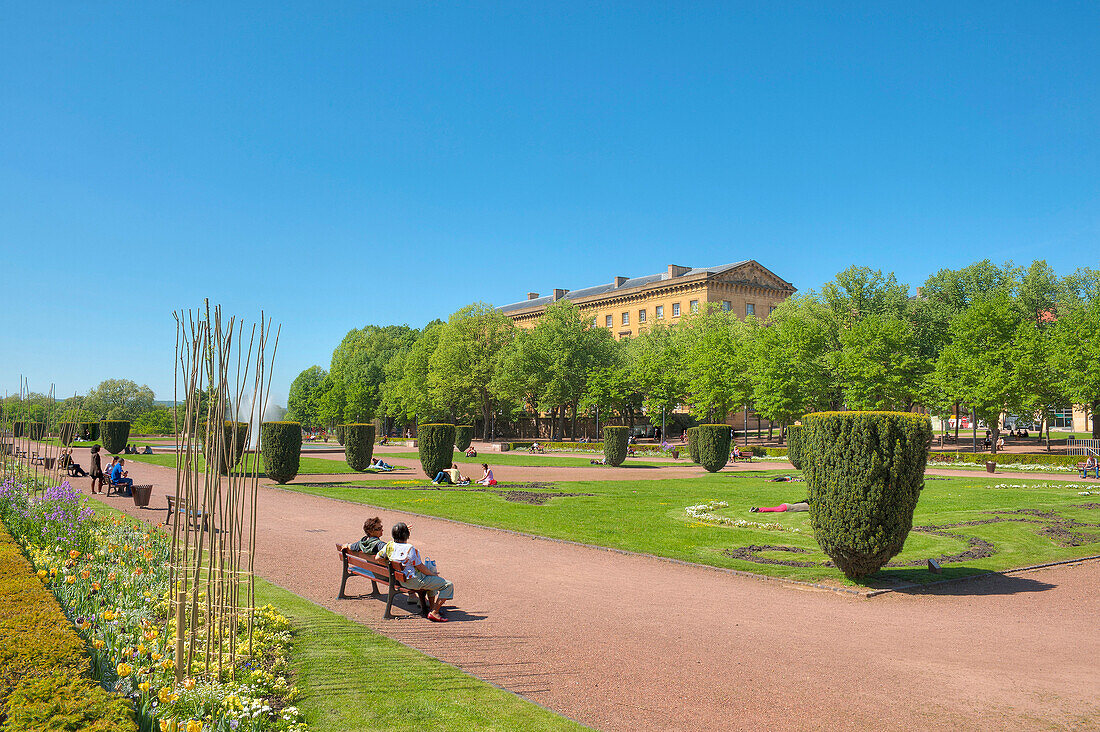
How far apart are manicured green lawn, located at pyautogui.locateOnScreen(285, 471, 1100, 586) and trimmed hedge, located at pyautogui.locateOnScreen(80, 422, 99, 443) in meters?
38.9

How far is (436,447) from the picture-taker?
27.5 m

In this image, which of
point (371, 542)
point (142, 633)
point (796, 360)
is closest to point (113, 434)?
point (371, 542)

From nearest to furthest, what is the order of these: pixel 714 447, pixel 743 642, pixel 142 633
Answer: pixel 142 633, pixel 743 642, pixel 714 447

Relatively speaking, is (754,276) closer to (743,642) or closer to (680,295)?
(680,295)

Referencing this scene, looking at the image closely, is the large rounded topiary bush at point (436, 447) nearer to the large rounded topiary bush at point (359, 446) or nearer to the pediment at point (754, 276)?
the large rounded topiary bush at point (359, 446)

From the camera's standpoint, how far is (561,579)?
35.0ft

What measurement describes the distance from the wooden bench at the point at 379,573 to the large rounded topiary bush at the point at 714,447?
2603 centimetres

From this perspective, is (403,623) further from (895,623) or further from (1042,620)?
(1042,620)

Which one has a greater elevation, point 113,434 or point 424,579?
point 113,434

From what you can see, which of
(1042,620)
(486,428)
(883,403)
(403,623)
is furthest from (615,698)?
(486,428)

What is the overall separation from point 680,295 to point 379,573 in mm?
84156

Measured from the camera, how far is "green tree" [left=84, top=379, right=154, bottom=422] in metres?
78.8

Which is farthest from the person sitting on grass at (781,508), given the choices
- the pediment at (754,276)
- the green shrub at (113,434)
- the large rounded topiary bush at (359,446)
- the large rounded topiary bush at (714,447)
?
the pediment at (754,276)

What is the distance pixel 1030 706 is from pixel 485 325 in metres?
72.4
